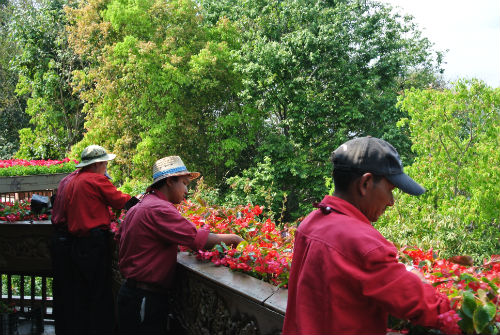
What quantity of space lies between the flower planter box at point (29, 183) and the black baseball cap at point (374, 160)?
15329mm

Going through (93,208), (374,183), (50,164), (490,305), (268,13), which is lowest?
(50,164)

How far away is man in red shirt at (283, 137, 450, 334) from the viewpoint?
1.48 metres

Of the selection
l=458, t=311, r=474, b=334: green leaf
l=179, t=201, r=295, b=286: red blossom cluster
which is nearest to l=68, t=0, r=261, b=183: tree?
l=179, t=201, r=295, b=286: red blossom cluster

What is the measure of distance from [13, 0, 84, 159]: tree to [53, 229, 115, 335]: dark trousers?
2364 centimetres

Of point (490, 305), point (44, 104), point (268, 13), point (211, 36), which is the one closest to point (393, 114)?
point (268, 13)

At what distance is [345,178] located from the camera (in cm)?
172

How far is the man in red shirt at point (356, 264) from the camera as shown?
58.1 inches

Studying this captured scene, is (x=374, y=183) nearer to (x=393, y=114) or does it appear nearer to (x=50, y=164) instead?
(x=50, y=164)

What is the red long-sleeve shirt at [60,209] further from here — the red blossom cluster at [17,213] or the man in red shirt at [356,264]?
the man in red shirt at [356,264]

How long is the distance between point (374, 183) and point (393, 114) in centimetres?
2074

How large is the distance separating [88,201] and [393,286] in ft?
11.3

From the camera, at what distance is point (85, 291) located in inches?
174

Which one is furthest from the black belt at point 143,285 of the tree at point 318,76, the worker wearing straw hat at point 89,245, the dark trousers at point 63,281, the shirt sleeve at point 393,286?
the tree at point 318,76

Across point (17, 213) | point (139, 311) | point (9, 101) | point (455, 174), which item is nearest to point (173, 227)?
point (139, 311)
